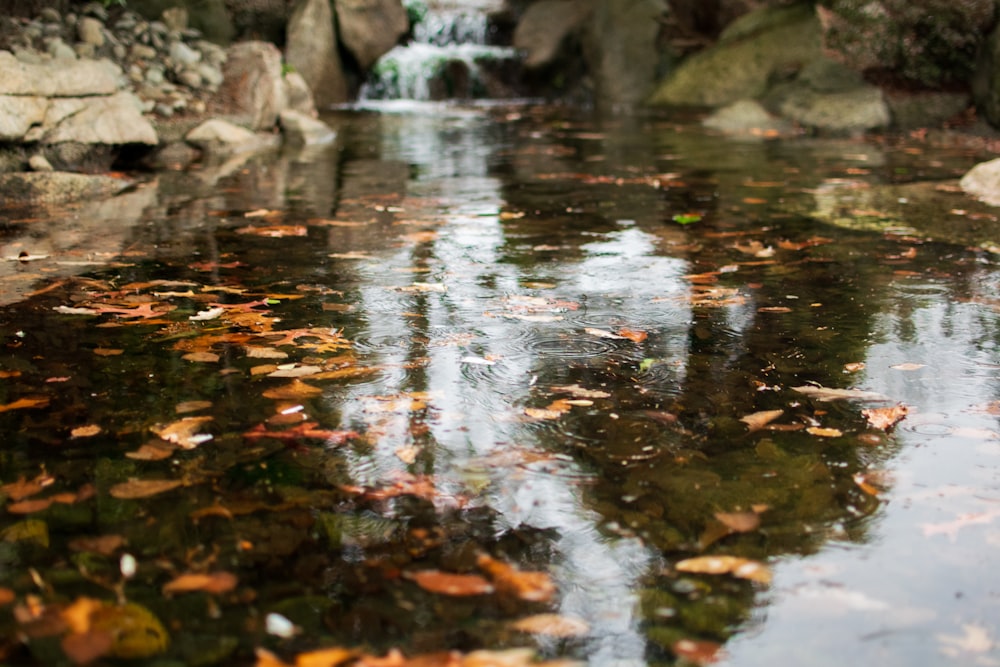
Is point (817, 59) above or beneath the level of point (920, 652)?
above

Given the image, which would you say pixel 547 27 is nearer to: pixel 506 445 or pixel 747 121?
pixel 747 121

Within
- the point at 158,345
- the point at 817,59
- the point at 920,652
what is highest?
the point at 817,59

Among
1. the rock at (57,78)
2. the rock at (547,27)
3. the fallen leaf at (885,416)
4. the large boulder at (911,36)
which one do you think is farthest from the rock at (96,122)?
the rock at (547,27)

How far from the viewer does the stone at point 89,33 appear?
366 inches

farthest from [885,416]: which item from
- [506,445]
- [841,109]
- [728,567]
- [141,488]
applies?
[841,109]

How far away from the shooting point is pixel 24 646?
1.60 meters

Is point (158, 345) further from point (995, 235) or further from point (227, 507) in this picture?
point (995, 235)

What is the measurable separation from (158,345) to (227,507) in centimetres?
128

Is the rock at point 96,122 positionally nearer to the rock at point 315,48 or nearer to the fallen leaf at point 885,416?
the fallen leaf at point 885,416

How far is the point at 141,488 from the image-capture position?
7.07 ft

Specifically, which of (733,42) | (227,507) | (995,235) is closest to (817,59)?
(733,42)

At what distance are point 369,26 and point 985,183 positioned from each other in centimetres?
1169

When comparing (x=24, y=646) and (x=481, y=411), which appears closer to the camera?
(x=24, y=646)

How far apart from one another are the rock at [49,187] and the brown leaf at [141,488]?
4.49 metres
